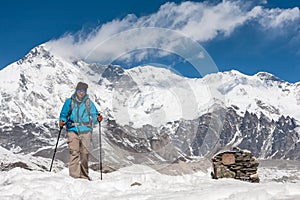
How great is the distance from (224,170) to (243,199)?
459 inches

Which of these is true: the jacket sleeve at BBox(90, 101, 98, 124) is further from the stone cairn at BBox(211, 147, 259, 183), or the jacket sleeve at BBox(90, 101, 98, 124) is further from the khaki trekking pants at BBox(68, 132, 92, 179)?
the stone cairn at BBox(211, 147, 259, 183)

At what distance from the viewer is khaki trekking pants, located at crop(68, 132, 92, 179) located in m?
13.8

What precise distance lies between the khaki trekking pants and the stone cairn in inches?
265

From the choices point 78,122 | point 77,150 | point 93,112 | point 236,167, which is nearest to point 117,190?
point 77,150

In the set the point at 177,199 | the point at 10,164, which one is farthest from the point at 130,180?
the point at 10,164

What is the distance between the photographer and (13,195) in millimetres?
9586

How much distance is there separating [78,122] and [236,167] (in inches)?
321

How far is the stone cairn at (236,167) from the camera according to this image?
18.5 metres

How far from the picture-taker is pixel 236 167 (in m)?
18.7

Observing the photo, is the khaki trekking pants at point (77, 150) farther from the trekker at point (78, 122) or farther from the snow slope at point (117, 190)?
the snow slope at point (117, 190)

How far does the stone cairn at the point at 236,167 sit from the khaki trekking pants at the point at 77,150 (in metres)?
6.73

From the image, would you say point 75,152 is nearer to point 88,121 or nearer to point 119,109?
point 88,121

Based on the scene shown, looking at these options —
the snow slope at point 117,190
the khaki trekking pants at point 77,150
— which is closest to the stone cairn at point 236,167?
the snow slope at point 117,190

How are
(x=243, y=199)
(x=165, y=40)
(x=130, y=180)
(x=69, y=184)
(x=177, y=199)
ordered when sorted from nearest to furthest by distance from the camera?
1. (x=243, y=199)
2. (x=177, y=199)
3. (x=69, y=184)
4. (x=130, y=180)
5. (x=165, y=40)
